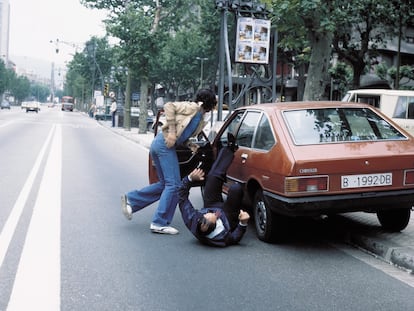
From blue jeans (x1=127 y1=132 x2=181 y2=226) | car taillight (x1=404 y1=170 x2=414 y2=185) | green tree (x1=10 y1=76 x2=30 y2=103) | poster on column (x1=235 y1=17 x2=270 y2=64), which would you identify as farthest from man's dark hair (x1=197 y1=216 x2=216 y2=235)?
green tree (x1=10 y1=76 x2=30 y2=103)

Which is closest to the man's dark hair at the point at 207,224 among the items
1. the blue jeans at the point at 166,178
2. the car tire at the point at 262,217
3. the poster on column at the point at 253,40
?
the car tire at the point at 262,217

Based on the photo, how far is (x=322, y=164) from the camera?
18.0 ft

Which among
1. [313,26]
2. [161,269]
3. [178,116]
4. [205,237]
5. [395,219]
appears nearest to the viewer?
[161,269]

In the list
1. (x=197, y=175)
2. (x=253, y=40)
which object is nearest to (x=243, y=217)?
(x=197, y=175)

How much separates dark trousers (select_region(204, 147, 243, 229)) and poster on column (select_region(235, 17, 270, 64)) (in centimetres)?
951

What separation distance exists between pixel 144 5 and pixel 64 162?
22025 millimetres

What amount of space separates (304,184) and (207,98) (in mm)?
1517

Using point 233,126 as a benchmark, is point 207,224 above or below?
below

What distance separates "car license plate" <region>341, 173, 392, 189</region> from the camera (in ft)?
18.3

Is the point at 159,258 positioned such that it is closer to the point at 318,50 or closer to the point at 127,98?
the point at 318,50

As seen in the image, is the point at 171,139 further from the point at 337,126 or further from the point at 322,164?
the point at 337,126

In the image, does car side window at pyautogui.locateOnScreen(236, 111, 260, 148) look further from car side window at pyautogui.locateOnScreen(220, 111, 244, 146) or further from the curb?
the curb

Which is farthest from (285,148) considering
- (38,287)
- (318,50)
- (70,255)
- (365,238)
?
(318,50)

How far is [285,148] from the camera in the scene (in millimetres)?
5699
